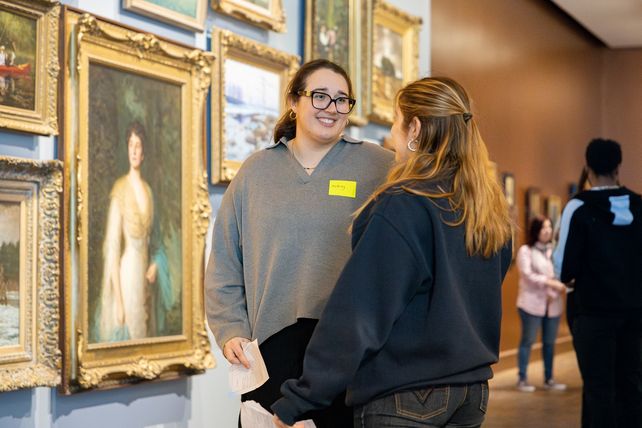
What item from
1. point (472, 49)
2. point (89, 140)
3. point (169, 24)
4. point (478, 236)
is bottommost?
point (478, 236)

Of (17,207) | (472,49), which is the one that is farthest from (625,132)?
(17,207)

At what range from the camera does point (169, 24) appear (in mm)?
5426

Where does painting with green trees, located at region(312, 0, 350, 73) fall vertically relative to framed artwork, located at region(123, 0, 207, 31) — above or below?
above

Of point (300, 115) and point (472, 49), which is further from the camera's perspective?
point (472, 49)

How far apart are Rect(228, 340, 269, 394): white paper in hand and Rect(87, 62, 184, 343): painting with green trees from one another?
156 cm

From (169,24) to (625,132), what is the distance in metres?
14.3

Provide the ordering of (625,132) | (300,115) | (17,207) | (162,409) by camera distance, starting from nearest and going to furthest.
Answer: (300,115), (17,207), (162,409), (625,132)

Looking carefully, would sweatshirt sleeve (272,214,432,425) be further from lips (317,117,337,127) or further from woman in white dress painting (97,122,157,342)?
woman in white dress painting (97,122,157,342)

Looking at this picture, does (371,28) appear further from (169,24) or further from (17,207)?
(17,207)

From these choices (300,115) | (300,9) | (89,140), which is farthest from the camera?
(300,9)

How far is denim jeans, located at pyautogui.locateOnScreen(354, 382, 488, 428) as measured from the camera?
2682 millimetres

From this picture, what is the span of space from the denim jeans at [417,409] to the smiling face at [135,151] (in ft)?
8.80

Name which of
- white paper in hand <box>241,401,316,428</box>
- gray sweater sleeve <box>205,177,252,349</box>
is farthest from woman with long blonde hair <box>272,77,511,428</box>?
gray sweater sleeve <box>205,177,252,349</box>

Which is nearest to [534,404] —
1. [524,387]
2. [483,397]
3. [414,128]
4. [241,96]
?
[524,387]
